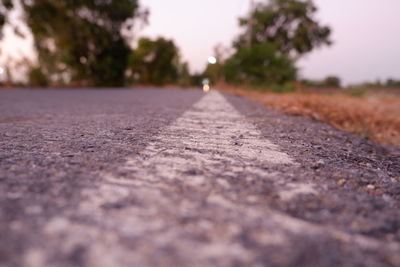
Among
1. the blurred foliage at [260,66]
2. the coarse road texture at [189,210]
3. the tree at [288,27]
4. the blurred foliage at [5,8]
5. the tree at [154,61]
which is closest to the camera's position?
the coarse road texture at [189,210]

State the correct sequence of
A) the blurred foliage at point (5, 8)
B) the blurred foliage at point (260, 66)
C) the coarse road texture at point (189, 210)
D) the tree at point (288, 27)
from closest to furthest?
the coarse road texture at point (189, 210) < the blurred foliage at point (5, 8) < the blurred foliage at point (260, 66) < the tree at point (288, 27)

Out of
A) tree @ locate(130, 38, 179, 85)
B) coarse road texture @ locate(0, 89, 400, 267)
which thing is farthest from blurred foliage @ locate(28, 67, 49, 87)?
tree @ locate(130, 38, 179, 85)

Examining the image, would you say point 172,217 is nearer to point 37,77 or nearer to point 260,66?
point 37,77

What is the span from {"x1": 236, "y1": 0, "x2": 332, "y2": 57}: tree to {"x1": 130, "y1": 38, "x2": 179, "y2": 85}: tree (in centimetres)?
1939

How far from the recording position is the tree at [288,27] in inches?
1030

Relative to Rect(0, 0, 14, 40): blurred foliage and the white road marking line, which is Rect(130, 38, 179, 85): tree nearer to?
Rect(0, 0, 14, 40): blurred foliage

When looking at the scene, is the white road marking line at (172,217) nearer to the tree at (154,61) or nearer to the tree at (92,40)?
the tree at (92,40)

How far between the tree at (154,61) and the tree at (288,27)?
19.4 metres

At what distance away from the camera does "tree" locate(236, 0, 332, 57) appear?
26172mm

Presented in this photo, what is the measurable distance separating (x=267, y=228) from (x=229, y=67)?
54.6 feet

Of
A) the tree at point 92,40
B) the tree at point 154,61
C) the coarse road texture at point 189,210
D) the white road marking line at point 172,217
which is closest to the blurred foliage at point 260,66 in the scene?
the tree at point 92,40

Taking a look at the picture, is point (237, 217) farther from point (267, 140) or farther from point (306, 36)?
point (306, 36)

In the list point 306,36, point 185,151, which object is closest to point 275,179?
point 185,151

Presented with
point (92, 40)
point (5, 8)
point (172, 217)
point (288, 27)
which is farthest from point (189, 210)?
point (288, 27)
